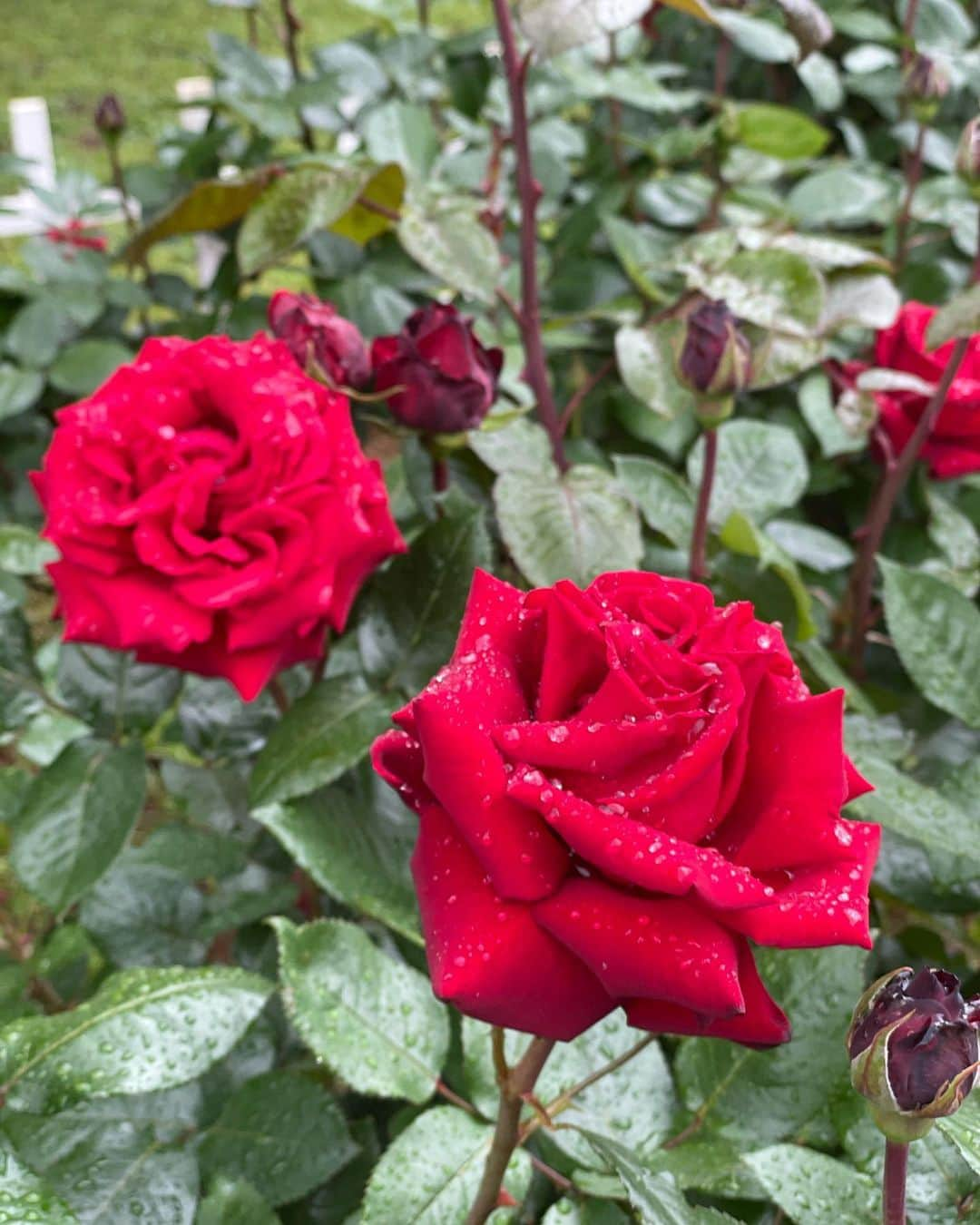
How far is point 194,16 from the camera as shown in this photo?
3.58 meters

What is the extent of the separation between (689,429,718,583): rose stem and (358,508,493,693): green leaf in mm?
131

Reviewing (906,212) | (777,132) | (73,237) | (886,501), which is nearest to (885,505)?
(886,501)

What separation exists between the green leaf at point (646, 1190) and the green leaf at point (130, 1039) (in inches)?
6.5

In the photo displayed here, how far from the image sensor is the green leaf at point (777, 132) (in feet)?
3.65

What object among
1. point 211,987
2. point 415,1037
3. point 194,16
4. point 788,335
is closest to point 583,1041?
point 415,1037

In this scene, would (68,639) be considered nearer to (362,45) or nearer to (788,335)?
(788,335)

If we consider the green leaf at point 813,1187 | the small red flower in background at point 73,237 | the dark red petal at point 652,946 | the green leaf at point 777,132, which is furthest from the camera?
the small red flower in background at point 73,237

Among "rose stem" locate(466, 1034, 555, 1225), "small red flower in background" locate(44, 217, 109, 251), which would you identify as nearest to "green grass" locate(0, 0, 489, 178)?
"small red flower in background" locate(44, 217, 109, 251)

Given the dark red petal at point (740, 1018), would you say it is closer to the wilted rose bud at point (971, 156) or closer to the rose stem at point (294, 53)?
the wilted rose bud at point (971, 156)

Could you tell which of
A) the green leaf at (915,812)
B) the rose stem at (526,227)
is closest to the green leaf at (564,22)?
the rose stem at (526,227)

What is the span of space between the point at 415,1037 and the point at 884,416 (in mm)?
545

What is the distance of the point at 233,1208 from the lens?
0.50 metres

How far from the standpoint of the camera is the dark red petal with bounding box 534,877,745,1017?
351 mm

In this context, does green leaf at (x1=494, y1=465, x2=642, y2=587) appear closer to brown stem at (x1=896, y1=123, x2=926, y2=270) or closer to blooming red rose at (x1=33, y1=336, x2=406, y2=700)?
blooming red rose at (x1=33, y1=336, x2=406, y2=700)
